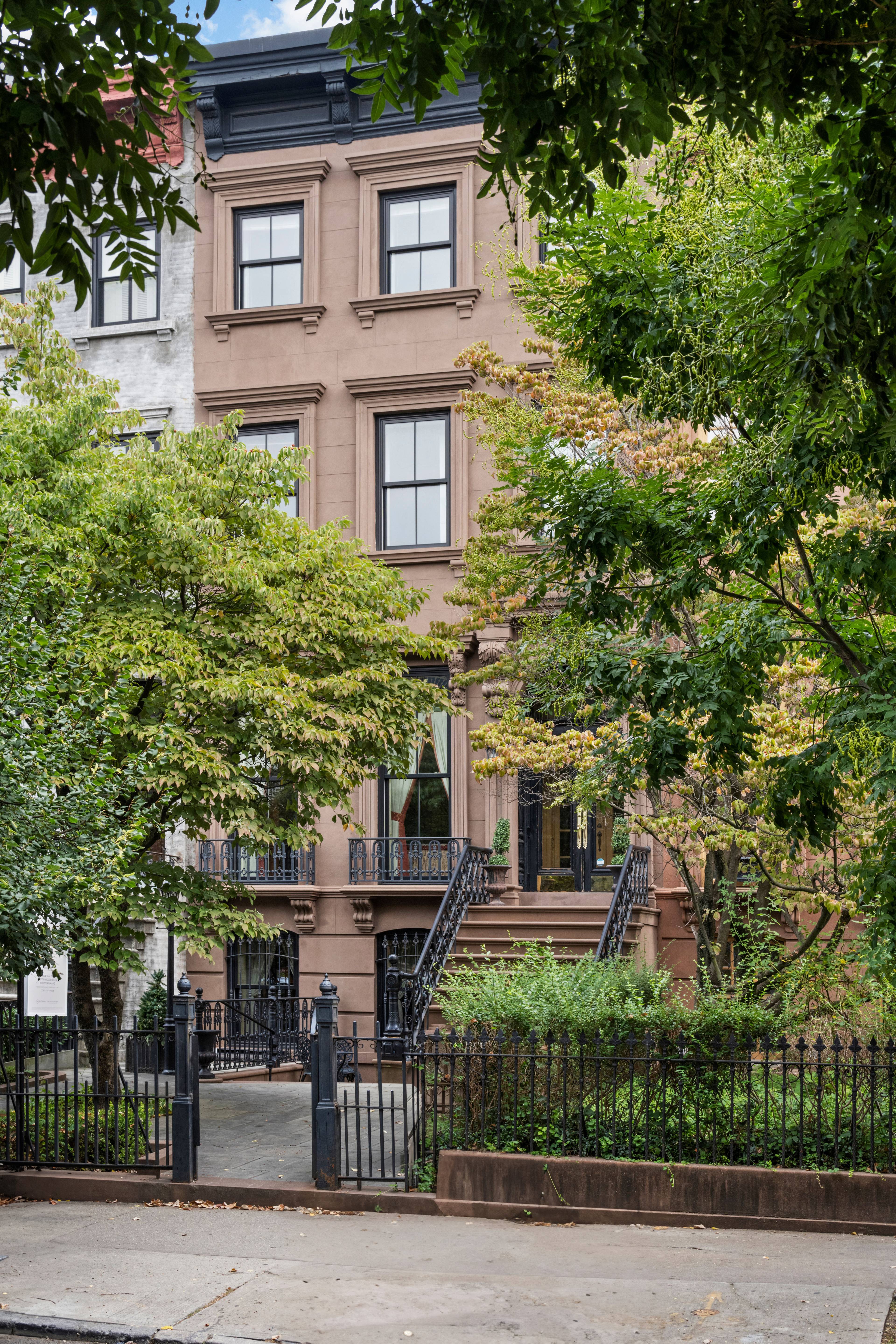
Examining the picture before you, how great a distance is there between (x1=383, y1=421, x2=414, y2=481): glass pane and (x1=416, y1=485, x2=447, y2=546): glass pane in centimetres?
34

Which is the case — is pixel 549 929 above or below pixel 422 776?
below

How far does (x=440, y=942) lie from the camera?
15.9 meters

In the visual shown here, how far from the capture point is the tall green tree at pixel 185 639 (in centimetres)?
1123

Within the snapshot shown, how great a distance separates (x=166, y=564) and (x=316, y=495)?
808cm

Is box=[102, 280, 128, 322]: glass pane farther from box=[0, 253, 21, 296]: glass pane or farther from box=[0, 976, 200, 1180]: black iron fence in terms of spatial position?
box=[0, 976, 200, 1180]: black iron fence

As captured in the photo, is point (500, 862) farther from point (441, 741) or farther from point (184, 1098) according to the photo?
point (184, 1098)

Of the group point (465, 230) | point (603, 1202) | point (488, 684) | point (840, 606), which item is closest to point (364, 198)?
point (465, 230)

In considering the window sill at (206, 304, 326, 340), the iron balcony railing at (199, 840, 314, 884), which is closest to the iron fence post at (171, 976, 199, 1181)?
the iron balcony railing at (199, 840, 314, 884)

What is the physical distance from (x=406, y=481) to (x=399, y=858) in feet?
18.7

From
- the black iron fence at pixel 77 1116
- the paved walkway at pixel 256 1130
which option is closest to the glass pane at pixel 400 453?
the paved walkway at pixel 256 1130

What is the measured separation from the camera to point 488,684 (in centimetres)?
1688

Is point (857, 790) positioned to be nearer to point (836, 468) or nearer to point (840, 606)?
point (840, 606)

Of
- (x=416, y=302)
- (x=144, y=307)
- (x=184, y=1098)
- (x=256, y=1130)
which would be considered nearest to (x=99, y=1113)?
(x=184, y=1098)

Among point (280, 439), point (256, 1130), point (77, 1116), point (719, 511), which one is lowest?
point (256, 1130)
